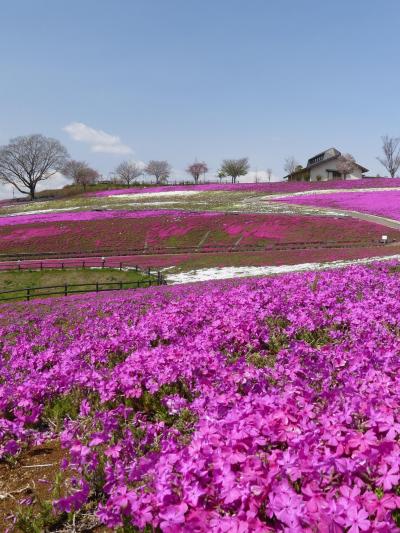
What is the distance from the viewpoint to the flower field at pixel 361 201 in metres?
58.8

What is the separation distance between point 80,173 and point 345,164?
264ft

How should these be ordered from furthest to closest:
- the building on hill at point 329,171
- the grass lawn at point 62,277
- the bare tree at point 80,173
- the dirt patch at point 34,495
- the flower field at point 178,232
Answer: the bare tree at point 80,173
the building on hill at point 329,171
the flower field at point 178,232
the grass lawn at point 62,277
the dirt patch at point 34,495

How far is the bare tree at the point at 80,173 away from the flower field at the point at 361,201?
259 ft

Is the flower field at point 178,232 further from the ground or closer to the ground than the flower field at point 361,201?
closer to the ground

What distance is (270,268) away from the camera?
3444cm

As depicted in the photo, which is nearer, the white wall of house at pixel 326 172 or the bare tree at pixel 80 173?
the white wall of house at pixel 326 172

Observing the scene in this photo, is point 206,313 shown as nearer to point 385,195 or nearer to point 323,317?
point 323,317

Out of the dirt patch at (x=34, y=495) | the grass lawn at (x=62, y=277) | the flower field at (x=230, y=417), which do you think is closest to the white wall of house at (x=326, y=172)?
the grass lawn at (x=62, y=277)

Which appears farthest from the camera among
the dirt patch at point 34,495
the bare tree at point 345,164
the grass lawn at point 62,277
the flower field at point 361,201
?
the bare tree at point 345,164

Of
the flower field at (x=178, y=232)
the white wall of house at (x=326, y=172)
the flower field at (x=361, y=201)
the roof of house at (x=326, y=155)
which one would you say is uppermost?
the roof of house at (x=326, y=155)

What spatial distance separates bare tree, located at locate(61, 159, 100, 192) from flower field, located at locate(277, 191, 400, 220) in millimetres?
78896

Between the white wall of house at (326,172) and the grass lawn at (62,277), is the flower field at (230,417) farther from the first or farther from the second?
the white wall of house at (326,172)

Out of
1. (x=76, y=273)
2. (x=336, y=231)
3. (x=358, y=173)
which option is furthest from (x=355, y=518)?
(x=358, y=173)

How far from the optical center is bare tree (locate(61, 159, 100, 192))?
452 feet
